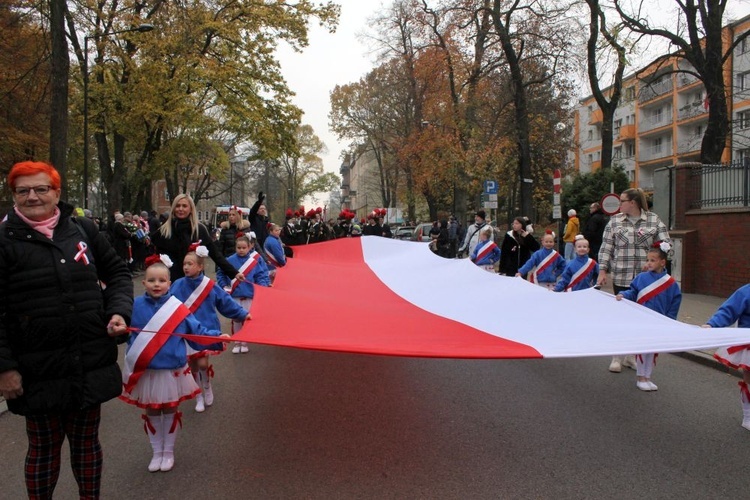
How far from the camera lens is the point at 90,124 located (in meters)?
24.3

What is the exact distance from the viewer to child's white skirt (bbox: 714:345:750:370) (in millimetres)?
4387

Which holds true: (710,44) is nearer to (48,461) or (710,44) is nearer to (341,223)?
(341,223)

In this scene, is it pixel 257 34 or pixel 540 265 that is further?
pixel 257 34

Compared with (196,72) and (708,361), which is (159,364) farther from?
(196,72)

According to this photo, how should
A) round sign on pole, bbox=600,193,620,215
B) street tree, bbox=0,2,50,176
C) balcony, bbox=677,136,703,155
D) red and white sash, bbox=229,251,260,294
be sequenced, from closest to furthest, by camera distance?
red and white sash, bbox=229,251,260,294
round sign on pole, bbox=600,193,620,215
street tree, bbox=0,2,50,176
balcony, bbox=677,136,703,155

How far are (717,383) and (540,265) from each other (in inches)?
119

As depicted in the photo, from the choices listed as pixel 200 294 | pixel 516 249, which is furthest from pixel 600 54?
pixel 200 294

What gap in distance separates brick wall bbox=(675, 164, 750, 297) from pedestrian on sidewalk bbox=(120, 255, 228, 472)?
447 inches

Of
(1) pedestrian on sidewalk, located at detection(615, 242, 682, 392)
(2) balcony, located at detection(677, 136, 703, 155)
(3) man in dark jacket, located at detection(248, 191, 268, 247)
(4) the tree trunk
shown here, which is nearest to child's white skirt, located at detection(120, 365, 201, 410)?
(1) pedestrian on sidewalk, located at detection(615, 242, 682, 392)

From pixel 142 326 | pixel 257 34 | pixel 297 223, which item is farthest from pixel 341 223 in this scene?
pixel 142 326

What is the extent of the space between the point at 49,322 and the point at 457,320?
3.32 metres

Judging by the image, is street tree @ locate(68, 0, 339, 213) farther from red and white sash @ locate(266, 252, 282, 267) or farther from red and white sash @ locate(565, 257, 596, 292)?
red and white sash @ locate(565, 257, 596, 292)

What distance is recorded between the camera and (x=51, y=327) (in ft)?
8.87

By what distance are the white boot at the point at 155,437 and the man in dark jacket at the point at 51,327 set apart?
94cm
